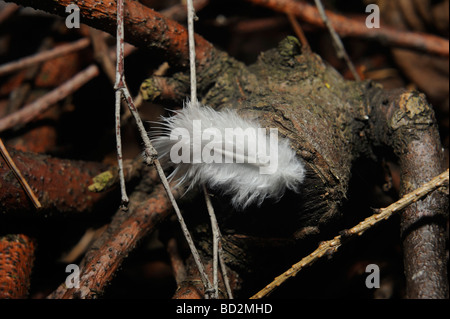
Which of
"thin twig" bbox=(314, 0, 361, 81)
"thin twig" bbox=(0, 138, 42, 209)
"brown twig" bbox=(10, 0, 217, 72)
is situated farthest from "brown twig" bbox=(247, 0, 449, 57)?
"thin twig" bbox=(0, 138, 42, 209)

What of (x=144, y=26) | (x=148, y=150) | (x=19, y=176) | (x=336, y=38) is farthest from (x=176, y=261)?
(x=336, y=38)

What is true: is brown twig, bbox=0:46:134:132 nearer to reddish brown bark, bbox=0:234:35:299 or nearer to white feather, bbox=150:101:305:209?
reddish brown bark, bbox=0:234:35:299

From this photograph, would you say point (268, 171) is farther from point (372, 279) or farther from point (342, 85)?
point (372, 279)

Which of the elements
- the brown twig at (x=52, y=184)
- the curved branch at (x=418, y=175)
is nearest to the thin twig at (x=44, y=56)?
the brown twig at (x=52, y=184)

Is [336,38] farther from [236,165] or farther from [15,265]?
[15,265]

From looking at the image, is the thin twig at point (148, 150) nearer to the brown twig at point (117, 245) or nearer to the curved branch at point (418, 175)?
the brown twig at point (117, 245)

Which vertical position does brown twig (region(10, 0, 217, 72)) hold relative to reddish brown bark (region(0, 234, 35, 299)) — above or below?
above
